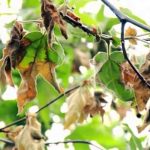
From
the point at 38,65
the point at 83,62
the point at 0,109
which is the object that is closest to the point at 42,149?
the point at 38,65

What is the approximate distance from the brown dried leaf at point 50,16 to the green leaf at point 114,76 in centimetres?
16

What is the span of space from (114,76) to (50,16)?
21 centimetres

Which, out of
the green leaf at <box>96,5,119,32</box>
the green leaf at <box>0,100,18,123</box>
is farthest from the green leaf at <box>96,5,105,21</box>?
the green leaf at <box>0,100,18,123</box>

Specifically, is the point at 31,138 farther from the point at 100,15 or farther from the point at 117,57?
the point at 100,15

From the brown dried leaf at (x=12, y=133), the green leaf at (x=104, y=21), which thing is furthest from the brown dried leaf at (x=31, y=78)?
the green leaf at (x=104, y=21)

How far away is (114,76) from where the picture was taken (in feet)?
3.16

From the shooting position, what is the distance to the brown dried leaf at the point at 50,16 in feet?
A: 2.64

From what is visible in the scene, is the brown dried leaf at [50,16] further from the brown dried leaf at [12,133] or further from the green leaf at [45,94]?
the green leaf at [45,94]

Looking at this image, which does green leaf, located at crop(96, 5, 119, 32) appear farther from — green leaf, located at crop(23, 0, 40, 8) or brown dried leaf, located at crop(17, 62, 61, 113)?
brown dried leaf, located at crop(17, 62, 61, 113)

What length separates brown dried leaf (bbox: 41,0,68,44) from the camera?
0.80 m

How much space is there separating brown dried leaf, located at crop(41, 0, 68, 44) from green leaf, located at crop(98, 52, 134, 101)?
0.16 metres

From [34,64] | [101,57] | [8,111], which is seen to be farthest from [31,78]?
[8,111]

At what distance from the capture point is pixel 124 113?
182 cm

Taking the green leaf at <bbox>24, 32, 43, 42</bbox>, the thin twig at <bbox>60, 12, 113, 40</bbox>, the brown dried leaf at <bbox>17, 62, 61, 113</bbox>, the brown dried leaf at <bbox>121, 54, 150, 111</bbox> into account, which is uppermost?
the green leaf at <bbox>24, 32, 43, 42</bbox>
